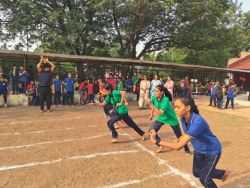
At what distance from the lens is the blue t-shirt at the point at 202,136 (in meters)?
2.18

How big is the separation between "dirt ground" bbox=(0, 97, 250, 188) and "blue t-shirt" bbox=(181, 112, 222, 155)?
965mm

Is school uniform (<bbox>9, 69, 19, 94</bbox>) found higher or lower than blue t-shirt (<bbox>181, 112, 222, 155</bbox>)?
higher

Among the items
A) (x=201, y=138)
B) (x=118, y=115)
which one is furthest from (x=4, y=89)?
(x=201, y=138)

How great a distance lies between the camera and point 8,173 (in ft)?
10.4

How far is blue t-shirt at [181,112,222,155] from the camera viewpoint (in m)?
2.18

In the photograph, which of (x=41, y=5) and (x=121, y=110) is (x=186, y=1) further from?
(x=121, y=110)

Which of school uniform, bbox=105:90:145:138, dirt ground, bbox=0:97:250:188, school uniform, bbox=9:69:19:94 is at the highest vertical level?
school uniform, bbox=9:69:19:94

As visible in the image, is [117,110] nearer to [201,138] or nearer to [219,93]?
[201,138]

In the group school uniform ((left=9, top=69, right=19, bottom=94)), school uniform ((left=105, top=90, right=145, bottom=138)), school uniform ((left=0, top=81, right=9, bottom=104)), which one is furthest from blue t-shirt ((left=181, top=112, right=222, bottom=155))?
school uniform ((left=9, top=69, right=19, bottom=94))

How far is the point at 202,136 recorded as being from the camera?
89.4 inches

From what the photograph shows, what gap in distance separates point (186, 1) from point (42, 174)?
13345mm

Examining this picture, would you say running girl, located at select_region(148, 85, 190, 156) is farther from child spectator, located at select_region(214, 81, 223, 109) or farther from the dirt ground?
child spectator, located at select_region(214, 81, 223, 109)

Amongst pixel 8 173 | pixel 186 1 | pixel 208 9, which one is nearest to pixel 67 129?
pixel 8 173

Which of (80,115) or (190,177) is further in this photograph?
(80,115)
